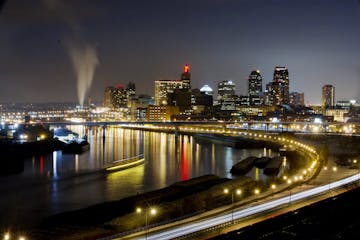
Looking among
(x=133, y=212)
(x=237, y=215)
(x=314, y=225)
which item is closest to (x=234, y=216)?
(x=237, y=215)

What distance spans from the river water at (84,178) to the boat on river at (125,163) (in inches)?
9.2

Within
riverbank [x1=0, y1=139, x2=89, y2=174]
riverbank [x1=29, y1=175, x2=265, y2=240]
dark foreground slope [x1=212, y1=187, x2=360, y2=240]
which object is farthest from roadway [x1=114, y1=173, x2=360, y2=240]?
riverbank [x1=0, y1=139, x2=89, y2=174]

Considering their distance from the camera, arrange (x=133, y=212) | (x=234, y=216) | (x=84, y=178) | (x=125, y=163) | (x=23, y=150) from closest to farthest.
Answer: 1. (x=234, y=216)
2. (x=133, y=212)
3. (x=84, y=178)
4. (x=125, y=163)
5. (x=23, y=150)

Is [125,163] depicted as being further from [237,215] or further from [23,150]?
[237,215]

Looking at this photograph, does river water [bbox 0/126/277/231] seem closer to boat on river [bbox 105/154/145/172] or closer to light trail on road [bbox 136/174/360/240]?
boat on river [bbox 105/154/145/172]

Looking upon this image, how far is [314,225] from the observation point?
5.14 metres

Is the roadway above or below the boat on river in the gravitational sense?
above

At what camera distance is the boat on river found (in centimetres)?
1315

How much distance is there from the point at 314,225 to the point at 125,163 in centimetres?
950

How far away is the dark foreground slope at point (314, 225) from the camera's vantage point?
4.67 meters

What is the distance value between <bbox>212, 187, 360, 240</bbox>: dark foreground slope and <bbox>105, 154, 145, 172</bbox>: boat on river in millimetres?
7744

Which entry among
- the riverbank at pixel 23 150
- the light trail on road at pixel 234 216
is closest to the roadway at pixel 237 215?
the light trail on road at pixel 234 216

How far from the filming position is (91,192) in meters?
9.16

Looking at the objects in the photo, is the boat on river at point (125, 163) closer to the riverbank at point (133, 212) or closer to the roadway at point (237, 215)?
the riverbank at point (133, 212)
